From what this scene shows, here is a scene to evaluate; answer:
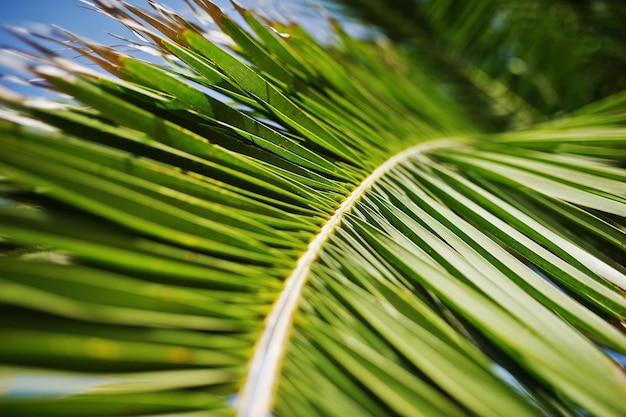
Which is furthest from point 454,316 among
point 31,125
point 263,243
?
point 31,125

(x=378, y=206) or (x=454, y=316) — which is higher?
(x=378, y=206)

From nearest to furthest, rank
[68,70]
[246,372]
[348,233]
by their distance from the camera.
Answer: [246,372] → [68,70] → [348,233]

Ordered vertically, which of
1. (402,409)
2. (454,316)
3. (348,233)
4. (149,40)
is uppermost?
(149,40)

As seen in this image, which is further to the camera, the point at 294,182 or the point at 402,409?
the point at 294,182

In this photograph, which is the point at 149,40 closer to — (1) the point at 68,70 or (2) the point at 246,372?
(1) the point at 68,70

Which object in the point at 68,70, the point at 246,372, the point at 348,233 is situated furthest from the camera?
the point at 348,233
